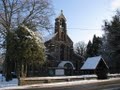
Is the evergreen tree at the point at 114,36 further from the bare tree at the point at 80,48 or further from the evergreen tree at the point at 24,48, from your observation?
the bare tree at the point at 80,48

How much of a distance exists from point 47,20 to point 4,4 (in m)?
7.22

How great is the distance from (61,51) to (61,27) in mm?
6694

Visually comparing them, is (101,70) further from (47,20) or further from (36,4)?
(36,4)

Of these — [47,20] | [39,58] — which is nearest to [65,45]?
[47,20]

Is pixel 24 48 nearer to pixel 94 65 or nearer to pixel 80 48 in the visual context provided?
pixel 94 65

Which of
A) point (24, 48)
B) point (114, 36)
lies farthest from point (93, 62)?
point (24, 48)

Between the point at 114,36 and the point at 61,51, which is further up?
the point at 114,36

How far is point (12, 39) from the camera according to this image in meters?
36.1

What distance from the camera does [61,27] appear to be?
79.8 meters

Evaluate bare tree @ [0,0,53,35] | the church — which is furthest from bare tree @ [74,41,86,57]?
bare tree @ [0,0,53,35]

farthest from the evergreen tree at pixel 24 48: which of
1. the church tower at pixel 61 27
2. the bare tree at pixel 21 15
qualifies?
the church tower at pixel 61 27

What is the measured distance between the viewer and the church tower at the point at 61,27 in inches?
3103

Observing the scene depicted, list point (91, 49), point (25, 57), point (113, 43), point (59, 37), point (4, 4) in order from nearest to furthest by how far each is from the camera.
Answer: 1. point (25, 57)
2. point (4, 4)
3. point (113, 43)
4. point (59, 37)
5. point (91, 49)

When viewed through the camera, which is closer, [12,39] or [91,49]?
[12,39]
